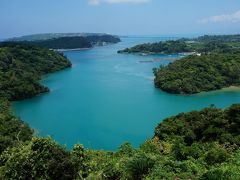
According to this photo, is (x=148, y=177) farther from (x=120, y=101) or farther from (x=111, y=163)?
(x=120, y=101)

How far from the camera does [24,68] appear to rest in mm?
53844

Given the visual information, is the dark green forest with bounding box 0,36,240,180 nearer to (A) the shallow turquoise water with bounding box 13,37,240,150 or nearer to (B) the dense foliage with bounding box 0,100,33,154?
(B) the dense foliage with bounding box 0,100,33,154

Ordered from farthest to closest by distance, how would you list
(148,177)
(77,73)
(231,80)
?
(77,73), (231,80), (148,177)

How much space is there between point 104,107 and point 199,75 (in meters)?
14.7

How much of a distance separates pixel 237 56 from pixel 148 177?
1841 inches

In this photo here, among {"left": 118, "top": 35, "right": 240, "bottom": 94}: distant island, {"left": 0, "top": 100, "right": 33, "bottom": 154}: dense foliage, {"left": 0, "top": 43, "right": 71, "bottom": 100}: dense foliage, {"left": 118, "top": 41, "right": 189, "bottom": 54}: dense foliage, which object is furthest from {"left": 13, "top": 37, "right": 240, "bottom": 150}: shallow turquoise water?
{"left": 118, "top": 41, "right": 189, "bottom": 54}: dense foliage

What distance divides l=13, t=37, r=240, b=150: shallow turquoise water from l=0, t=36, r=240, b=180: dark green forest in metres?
2.46

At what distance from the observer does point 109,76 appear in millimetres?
54875

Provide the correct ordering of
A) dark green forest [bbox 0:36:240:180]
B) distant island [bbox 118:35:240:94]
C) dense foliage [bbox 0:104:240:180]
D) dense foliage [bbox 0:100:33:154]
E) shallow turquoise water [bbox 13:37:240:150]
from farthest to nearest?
distant island [bbox 118:35:240:94] → shallow turquoise water [bbox 13:37:240:150] → dense foliage [bbox 0:100:33:154] → dark green forest [bbox 0:36:240:180] → dense foliage [bbox 0:104:240:180]

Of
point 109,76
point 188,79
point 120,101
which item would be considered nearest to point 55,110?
point 120,101

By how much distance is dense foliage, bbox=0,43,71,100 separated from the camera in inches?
1578

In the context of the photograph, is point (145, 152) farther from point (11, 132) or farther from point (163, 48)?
point (163, 48)

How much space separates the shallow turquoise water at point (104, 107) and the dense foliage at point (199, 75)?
138 centimetres

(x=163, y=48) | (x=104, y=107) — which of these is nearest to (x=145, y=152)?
(x=104, y=107)
